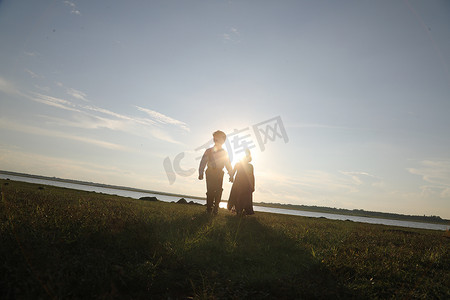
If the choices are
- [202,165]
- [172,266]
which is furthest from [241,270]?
[202,165]

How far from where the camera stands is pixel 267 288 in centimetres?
457

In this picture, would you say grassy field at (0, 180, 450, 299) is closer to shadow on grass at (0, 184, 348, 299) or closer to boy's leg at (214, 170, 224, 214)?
shadow on grass at (0, 184, 348, 299)

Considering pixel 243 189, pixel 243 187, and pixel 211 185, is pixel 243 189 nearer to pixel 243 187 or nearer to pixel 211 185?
pixel 243 187

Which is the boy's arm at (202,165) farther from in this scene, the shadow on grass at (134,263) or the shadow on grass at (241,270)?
the shadow on grass at (134,263)

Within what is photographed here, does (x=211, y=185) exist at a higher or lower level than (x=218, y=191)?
higher

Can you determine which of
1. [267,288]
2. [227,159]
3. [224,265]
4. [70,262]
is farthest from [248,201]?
[70,262]

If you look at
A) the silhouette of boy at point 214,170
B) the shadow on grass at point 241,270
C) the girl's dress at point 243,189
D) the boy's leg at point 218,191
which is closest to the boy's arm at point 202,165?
the silhouette of boy at point 214,170

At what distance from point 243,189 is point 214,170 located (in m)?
2.23

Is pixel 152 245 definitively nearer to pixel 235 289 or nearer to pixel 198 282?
pixel 198 282

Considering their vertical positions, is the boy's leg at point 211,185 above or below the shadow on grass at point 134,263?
above

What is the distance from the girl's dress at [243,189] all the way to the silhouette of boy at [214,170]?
1.52 meters

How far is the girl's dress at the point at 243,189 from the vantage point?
13523mm

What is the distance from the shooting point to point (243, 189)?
1359cm

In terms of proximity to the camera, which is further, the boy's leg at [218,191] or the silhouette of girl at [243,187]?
the silhouette of girl at [243,187]
